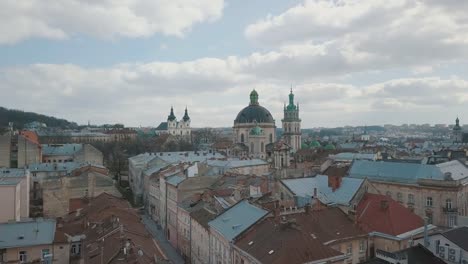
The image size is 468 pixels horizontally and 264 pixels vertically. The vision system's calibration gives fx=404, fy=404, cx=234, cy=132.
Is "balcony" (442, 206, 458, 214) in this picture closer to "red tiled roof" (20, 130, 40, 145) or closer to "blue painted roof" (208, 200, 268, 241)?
"blue painted roof" (208, 200, 268, 241)

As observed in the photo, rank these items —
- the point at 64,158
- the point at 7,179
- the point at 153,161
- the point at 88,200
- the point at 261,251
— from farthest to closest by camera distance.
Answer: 1. the point at 64,158
2. the point at 153,161
3. the point at 88,200
4. the point at 7,179
5. the point at 261,251

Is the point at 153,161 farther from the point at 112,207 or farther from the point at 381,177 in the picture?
the point at 381,177

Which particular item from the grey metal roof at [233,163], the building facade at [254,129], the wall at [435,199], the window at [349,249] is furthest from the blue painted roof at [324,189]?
the building facade at [254,129]

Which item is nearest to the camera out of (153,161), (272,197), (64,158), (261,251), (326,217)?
(261,251)

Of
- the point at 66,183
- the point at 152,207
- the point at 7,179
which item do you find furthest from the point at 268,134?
the point at 7,179

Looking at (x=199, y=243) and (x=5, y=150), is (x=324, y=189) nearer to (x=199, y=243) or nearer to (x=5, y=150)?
(x=199, y=243)

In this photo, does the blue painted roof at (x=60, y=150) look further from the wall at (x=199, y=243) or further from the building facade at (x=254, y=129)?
the wall at (x=199, y=243)

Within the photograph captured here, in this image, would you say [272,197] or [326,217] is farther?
[272,197]
